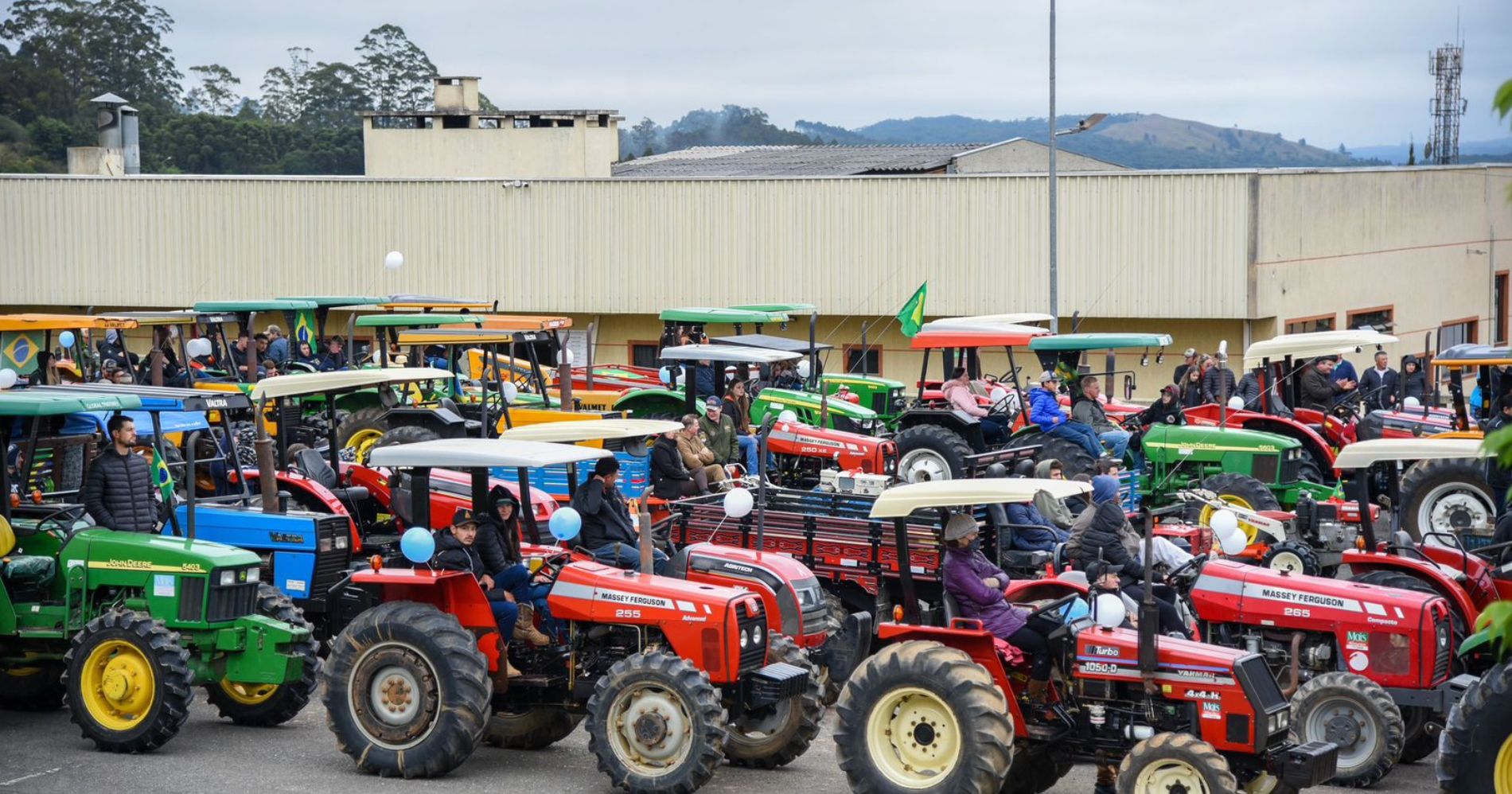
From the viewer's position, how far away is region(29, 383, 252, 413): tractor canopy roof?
12.1 m

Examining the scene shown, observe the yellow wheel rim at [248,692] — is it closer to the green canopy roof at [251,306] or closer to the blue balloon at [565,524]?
the blue balloon at [565,524]

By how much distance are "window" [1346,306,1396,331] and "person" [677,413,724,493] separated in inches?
862

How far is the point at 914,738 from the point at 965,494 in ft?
4.24

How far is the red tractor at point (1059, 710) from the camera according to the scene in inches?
363

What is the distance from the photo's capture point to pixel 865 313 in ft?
113

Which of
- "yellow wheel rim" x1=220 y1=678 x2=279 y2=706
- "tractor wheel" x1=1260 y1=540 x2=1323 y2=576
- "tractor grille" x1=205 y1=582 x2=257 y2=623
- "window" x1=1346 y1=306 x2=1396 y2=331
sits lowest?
"yellow wheel rim" x1=220 y1=678 x2=279 y2=706

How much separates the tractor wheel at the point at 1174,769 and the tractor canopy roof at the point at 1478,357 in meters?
10.5

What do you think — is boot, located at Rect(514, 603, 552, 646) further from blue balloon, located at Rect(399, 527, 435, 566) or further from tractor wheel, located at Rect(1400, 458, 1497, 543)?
tractor wheel, located at Rect(1400, 458, 1497, 543)

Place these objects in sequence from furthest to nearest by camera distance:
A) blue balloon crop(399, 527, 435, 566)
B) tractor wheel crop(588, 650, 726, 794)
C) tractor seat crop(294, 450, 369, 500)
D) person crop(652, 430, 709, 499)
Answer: person crop(652, 430, 709, 499)
tractor seat crop(294, 450, 369, 500)
blue balloon crop(399, 527, 435, 566)
tractor wheel crop(588, 650, 726, 794)

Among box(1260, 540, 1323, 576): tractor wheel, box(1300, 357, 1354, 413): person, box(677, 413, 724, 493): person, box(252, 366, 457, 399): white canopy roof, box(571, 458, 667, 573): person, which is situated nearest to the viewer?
box(571, 458, 667, 573): person

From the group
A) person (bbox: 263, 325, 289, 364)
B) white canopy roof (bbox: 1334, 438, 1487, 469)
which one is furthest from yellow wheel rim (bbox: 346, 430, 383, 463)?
white canopy roof (bbox: 1334, 438, 1487, 469)

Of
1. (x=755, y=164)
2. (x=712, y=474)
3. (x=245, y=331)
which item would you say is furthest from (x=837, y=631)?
(x=755, y=164)

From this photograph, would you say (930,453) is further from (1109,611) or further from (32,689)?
(1109,611)

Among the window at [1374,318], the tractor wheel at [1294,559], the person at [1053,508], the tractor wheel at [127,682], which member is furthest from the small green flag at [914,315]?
the window at [1374,318]
